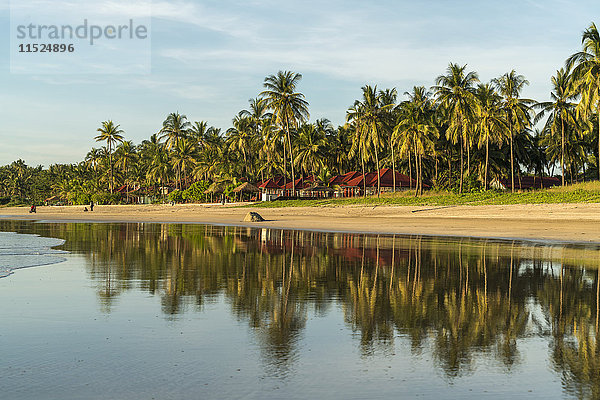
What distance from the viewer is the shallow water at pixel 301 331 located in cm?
535

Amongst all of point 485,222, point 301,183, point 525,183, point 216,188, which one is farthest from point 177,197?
point 485,222

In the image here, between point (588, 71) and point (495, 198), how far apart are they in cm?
1242

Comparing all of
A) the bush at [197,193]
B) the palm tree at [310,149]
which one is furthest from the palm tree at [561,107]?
the bush at [197,193]

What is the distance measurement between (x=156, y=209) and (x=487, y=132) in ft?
142

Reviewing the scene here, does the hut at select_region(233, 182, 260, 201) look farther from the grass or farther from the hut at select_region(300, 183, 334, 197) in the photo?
the grass

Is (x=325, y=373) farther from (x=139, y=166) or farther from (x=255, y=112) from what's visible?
(x=139, y=166)

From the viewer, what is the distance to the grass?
128ft

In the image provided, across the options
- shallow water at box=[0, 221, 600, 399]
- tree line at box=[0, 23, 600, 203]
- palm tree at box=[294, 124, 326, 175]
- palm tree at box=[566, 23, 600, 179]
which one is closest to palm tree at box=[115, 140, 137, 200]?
tree line at box=[0, 23, 600, 203]

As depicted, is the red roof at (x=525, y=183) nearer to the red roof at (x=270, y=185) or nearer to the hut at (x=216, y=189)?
the red roof at (x=270, y=185)

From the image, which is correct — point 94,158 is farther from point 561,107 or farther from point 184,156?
point 561,107

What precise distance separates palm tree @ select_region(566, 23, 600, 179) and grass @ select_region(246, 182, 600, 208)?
23.1 feet

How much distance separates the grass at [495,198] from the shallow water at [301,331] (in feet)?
86.2

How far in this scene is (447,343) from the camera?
683cm

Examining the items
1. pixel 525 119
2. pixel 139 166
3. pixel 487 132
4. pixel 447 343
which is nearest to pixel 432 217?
pixel 487 132
